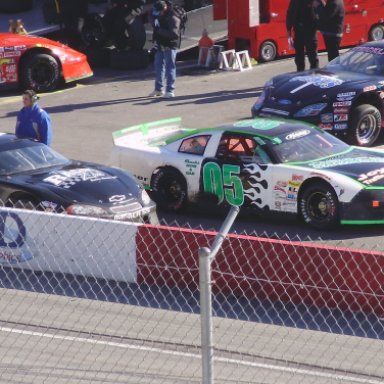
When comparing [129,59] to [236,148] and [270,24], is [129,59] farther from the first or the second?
[236,148]

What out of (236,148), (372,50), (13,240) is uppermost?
(372,50)

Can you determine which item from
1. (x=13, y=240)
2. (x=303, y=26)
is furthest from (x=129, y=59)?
(x=13, y=240)

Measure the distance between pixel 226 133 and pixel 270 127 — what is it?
53 cm

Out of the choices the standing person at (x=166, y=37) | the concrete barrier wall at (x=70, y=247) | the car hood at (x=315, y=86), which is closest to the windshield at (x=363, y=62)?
the car hood at (x=315, y=86)

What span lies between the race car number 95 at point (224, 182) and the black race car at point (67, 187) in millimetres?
1152

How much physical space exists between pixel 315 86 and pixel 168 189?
3.63m

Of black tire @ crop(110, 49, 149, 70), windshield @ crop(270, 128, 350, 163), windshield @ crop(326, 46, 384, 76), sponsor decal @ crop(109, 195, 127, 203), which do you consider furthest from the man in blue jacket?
black tire @ crop(110, 49, 149, 70)

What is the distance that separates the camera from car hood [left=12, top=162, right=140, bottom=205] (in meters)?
11.7

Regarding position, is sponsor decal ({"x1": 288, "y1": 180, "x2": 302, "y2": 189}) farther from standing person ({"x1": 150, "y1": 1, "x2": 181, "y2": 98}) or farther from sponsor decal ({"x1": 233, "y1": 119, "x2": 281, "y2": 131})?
standing person ({"x1": 150, "y1": 1, "x2": 181, "y2": 98})

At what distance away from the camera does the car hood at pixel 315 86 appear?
16.1 metres

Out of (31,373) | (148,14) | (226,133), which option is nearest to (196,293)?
(31,373)

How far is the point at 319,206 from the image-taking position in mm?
12508

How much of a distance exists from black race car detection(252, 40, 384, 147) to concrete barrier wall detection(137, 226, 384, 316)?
6.16 meters

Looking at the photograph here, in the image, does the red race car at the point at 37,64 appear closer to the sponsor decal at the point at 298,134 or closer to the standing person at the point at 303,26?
the standing person at the point at 303,26
